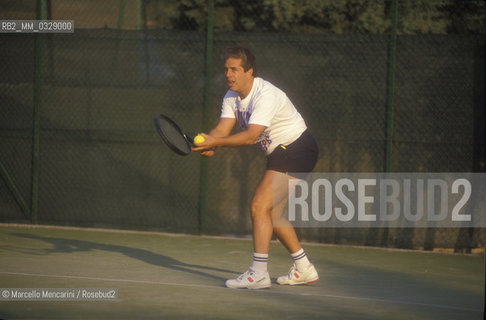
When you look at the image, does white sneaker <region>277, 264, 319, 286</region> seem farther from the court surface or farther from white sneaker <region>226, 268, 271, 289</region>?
white sneaker <region>226, 268, 271, 289</region>

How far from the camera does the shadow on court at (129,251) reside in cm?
689

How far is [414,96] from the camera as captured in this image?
8.48 m

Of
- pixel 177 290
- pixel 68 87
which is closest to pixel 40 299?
pixel 177 290

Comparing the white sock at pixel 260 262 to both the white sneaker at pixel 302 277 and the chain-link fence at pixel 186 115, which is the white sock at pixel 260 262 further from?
the chain-link fence at pixel 186 115

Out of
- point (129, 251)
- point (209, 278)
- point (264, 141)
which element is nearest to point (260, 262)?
point (209, 278)

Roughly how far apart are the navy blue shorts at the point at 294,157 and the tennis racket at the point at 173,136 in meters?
0.65

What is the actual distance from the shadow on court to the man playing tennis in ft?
2.25

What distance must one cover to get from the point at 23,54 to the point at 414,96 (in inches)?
177

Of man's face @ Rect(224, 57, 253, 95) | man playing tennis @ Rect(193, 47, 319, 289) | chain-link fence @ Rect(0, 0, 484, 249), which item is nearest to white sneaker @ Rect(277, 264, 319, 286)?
man playing tennis @ Rect(193, 47, 319, 289)

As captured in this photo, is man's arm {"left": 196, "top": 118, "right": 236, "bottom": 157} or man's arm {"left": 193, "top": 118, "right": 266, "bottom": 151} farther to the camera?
man's arm {"left": 196, "top": 118, "right": 236, "bottom": 157}

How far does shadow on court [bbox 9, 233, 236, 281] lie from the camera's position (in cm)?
689

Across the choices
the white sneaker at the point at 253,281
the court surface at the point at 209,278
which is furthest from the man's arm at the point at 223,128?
the court surface at the point at 209,278

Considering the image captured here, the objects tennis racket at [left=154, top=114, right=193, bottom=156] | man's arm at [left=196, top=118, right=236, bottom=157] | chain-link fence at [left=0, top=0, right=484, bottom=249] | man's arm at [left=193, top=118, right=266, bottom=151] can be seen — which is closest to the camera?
man's arm at [left=193, top=118, right=266, bottom=151]

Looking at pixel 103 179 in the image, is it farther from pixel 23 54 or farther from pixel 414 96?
pixel 414 96
